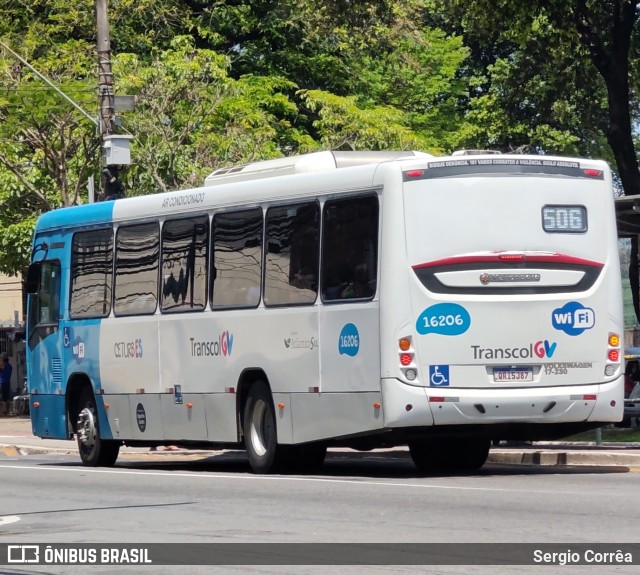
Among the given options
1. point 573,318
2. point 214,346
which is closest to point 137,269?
point 214,346

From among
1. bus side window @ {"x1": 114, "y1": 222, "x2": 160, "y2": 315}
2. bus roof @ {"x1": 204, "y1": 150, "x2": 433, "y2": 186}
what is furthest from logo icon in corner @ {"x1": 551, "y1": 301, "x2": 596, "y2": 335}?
bus side window @ {"x1": 114, "y1": 222, "x2": 160, "y2": 315}

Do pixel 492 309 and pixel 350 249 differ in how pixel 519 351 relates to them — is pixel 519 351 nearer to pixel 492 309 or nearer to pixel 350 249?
pixel 492 309

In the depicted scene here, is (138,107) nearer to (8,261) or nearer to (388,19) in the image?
(8,261)

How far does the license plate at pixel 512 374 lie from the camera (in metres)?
16.1

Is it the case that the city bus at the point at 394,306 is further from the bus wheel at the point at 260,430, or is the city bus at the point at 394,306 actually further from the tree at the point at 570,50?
the tree at the point at 570,50

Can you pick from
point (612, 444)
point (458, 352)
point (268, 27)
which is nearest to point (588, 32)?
point (612, 444)

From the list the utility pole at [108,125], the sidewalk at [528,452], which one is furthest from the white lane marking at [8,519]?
the utility pole at [108,125]

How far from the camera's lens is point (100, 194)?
3566 centimetres

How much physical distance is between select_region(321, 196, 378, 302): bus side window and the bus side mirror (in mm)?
6686

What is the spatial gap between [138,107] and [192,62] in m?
2.10

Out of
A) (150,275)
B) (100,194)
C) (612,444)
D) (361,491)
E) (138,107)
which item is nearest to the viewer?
(361,491)

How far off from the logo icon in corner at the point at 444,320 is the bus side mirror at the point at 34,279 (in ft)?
26.4

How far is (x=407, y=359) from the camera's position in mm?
15891

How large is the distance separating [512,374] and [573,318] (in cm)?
90
